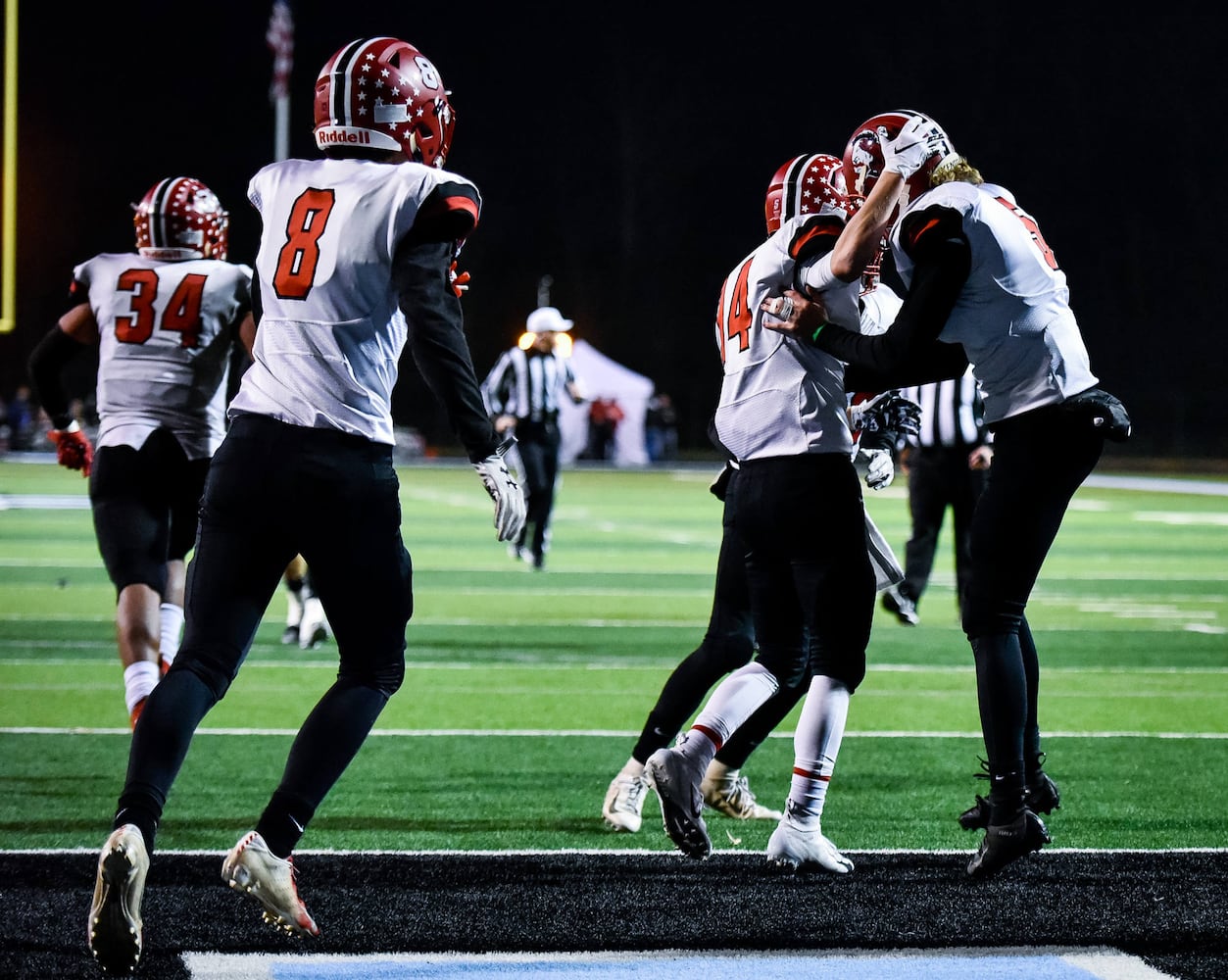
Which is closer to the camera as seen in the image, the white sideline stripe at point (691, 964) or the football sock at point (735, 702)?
the white sideline stripe at point (691, 964)

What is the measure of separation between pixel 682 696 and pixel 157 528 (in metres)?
1.71

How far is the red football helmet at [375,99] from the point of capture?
3.77 metres

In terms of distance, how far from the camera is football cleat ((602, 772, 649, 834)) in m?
4.75

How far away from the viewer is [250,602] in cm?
368

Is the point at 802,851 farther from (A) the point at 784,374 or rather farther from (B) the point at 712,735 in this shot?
(A) the point at 784,374

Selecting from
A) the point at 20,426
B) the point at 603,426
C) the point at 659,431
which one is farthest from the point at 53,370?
the point at 20,426

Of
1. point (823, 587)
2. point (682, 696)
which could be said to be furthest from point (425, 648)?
point (823, 587)

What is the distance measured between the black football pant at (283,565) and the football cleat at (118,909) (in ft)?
0.76

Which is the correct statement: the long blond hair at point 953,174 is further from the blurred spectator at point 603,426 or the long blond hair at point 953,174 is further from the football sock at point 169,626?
the blurred spectator at point 603,426

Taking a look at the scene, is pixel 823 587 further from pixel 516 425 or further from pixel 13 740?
pixel 516 425

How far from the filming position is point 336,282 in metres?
3.64

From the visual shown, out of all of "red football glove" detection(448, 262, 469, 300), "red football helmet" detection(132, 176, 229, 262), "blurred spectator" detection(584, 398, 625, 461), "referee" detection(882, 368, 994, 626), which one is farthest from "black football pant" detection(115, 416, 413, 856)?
"blurred spectator" detection(584, 398, 625, 461)

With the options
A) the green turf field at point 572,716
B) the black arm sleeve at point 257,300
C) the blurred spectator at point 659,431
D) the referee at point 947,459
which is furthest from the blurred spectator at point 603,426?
the black arm sleeve at point 257,300

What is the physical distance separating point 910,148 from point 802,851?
5.58 feet
